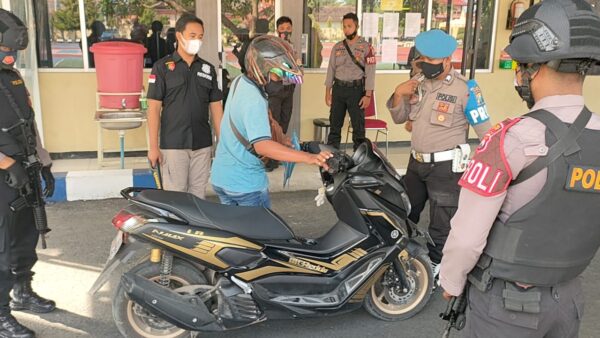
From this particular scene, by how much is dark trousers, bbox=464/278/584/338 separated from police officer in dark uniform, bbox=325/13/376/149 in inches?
202

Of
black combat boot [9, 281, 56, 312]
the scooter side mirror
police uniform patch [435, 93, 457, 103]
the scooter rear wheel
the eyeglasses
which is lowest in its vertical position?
black combat boot [9, 281, 56, 312]

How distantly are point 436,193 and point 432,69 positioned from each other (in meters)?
0.83

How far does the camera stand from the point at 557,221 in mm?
1663

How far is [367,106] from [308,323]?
4181 mm

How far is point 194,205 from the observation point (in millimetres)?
2900

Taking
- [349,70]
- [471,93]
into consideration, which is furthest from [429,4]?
[471,93]

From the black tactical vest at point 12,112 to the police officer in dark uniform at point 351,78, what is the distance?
432 cm

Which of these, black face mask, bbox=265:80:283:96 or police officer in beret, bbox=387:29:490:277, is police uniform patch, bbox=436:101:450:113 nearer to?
police officer in beret, bbox=387:29:490:277

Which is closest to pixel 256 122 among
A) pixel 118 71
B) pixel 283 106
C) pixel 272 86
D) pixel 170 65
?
pixel 272 86

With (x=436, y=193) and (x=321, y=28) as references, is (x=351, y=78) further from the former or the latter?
(x=436, y=193)

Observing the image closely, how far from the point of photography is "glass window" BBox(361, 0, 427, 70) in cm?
773

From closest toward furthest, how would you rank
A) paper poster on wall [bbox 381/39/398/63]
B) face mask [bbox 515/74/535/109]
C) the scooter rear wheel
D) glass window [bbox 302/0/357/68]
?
1. face mask [bbox 515/74/535/109]
2. the scooter rear wheel
3. glass window [bbox 302/0/357/68]
4. paper poster on wall [bbox 381/39/398/63]

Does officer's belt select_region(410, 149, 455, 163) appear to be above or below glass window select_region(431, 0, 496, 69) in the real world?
below

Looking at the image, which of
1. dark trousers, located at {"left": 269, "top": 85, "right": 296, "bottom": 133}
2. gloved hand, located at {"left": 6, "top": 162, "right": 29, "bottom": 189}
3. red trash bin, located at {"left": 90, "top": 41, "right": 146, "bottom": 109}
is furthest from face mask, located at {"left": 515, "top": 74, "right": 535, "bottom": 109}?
dark trousers, located at {"left": 269, "top": 85, "right": 296, "bottom": 133}
